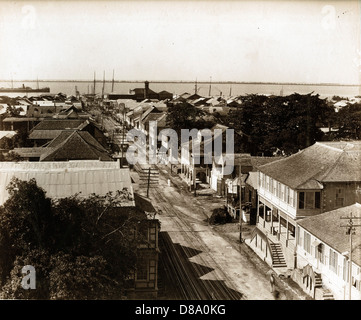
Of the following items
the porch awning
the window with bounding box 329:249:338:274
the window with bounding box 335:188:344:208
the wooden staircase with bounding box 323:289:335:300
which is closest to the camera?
the wooden staircase with bounding box 323:289:335:300

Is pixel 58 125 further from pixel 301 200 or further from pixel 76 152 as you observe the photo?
pixel 301 200

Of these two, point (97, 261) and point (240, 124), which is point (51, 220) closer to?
point (97, 261)

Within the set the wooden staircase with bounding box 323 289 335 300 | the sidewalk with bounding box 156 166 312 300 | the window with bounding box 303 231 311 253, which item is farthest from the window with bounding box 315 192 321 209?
the wooden staircase with bounding box 323 289 335 300

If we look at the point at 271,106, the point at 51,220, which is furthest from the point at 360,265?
the point at 271,106

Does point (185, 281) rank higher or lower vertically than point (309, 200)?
lower

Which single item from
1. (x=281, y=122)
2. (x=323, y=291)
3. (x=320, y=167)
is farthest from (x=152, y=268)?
(x=281, y=122)

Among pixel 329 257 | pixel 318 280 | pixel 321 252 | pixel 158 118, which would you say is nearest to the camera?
pixel 329 257

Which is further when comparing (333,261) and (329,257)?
(329,257)

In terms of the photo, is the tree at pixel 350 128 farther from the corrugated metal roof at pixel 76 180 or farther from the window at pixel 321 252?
the corrugated metal roof at pixel 76 180

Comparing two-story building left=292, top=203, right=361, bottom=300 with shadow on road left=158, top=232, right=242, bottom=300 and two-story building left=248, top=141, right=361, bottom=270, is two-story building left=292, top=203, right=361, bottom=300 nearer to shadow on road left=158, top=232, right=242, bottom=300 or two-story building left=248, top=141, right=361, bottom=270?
two-story building left=248, top=141, right=361, bottom=270
